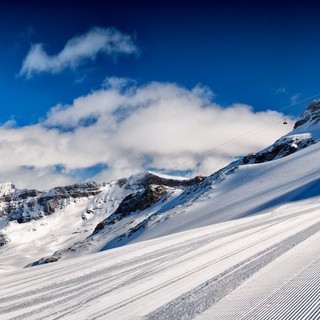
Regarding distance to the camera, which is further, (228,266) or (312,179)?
(312,179)

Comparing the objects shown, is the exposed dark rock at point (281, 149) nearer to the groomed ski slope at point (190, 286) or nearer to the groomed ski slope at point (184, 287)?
the groomed ski slope at point (190, 286)

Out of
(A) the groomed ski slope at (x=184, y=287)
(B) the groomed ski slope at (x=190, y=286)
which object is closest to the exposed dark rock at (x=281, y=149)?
(B) the groomed ski slope at (x=190, y=286)

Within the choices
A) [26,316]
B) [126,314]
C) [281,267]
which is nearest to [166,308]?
[126,314]

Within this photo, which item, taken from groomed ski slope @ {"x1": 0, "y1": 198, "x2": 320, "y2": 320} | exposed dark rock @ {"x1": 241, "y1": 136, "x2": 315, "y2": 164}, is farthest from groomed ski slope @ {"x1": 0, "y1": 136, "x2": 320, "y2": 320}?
exposed dark rock @ {"x1": 241, "y1": 136, "x2": 315, "y2": 164}

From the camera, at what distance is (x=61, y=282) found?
382 inches

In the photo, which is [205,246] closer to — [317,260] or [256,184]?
[317,260]

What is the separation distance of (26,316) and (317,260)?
5.77m

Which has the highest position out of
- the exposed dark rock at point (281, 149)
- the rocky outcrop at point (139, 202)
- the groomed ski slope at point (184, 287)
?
the rocky outcrop at point (139, 202)

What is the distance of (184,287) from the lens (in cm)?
762

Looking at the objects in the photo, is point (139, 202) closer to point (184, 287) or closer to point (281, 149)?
point (281, 149)

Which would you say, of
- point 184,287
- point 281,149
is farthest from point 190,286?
point 281,149

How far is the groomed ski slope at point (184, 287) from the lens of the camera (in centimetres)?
596

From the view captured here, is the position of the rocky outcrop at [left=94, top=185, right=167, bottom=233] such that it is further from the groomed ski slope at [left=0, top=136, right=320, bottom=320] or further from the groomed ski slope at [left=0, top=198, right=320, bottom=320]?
the groomed ski slope at [left=0, top=198, right=320, bottom=320]

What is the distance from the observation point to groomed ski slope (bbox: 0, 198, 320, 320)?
596 cm
